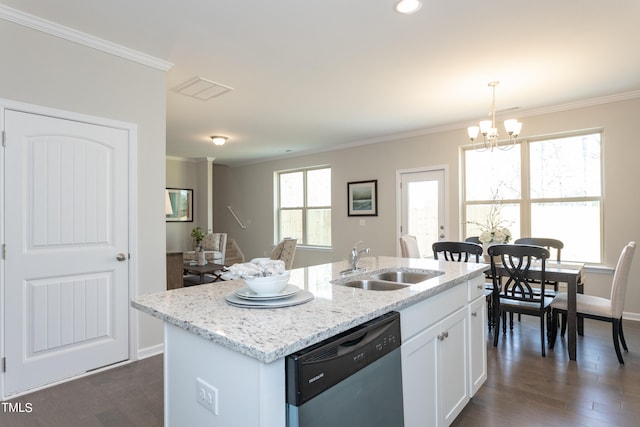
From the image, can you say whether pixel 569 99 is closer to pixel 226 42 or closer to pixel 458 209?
pixel 458 209

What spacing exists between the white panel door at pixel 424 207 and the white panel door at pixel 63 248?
13.7 ft

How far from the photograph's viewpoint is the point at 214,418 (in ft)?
3.61

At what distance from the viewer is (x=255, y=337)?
100cm

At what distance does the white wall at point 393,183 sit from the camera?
3936 millimetres

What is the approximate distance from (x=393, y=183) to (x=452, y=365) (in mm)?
4268

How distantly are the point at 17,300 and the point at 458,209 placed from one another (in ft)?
16.3

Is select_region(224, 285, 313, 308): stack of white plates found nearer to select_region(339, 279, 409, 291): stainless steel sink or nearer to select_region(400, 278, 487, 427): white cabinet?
select_region(400, 278, 487, 427): white cabinet

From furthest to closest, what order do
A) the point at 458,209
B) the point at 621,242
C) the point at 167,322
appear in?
the point at 458,209
the point at 621,242
the point at 167,322

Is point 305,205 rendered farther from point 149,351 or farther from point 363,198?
point 149,351

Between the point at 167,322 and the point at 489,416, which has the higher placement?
the point at 167,322

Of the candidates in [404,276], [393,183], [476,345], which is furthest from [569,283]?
[393,183]

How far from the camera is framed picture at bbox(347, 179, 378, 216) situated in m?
6.15

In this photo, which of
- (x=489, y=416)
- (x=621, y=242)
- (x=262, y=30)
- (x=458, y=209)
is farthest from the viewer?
(x=458, y=209)

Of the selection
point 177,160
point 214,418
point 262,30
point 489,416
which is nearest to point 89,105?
point 262,30
